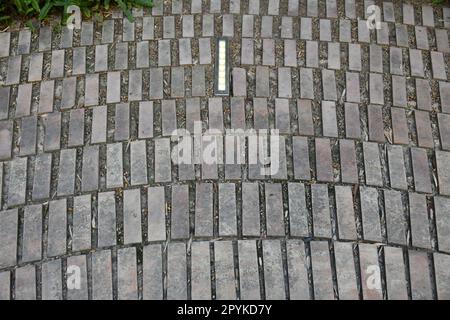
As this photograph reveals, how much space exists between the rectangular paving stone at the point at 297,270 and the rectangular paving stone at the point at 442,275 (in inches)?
27.5

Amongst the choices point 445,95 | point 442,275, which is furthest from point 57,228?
point 445,95

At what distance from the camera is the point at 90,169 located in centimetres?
303

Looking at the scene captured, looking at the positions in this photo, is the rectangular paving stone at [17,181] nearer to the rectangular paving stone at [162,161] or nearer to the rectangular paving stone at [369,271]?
the rectangular paving stone at [162,161]

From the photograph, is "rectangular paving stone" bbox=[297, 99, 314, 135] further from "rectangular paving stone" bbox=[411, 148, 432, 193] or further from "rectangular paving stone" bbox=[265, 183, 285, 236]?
"rectangular paving stone" bbox=[411, 148, 432, 193]

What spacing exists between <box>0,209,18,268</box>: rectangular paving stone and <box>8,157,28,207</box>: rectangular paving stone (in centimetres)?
7

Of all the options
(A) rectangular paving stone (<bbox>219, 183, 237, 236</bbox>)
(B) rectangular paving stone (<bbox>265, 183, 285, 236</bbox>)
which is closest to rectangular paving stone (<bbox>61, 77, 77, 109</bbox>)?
(A) rectangular paving stone (<bbox>219, 183, 237, 236</bbox>)

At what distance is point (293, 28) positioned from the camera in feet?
11.8

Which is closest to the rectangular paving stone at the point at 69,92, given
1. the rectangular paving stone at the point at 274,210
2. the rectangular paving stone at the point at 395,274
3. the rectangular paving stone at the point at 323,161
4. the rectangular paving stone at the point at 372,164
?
the rectangular paving stone at the point at 274,210

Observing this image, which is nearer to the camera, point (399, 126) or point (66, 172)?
point (66, 172)

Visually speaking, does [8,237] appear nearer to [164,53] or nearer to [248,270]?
Answer: [248,270]

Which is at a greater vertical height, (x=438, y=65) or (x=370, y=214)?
(x=438, y=65)

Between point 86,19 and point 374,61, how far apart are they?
2.04 metres

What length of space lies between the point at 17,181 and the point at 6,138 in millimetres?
334
